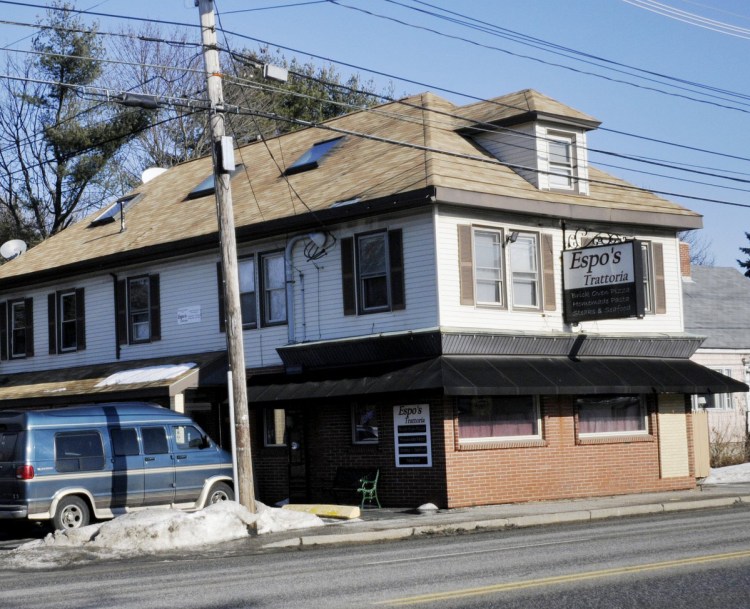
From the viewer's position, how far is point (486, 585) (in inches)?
432

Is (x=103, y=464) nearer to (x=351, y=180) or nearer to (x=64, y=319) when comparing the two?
(x=351, y=180)

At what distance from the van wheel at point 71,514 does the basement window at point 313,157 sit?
38.4 feet

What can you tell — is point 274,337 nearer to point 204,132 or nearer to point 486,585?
point 486,585

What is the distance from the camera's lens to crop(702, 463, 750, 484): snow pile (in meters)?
29.0

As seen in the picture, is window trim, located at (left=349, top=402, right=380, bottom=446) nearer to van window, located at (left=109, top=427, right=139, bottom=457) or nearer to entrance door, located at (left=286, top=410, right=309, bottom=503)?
entrance door, located at (left=286, top=410, right=309, bottom=503)

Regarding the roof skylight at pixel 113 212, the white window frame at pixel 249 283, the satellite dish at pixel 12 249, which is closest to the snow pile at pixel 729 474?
the white window frame at pixel 249 283

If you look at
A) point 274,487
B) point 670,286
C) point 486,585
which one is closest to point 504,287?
point 670,286

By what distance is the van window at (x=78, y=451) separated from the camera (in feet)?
63.6

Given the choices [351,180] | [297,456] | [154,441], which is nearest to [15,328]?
[297,456]

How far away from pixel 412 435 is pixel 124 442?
6040 mm

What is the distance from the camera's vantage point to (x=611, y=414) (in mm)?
26234

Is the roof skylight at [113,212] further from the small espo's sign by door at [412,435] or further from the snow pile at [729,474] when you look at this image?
the snow pile at [729,474]

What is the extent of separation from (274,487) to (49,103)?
2552cm

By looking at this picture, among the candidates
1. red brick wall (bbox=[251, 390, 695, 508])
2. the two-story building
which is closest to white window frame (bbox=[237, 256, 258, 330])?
the two-story building
